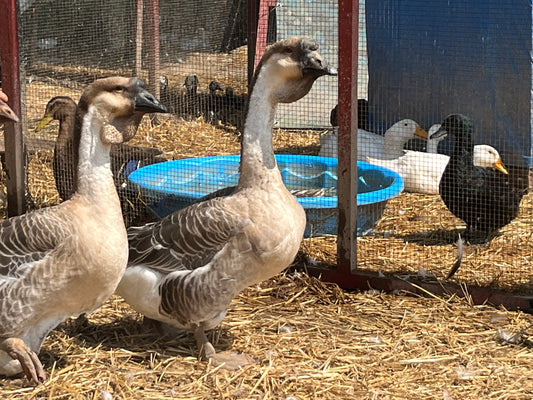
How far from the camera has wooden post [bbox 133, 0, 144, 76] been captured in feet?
25.4

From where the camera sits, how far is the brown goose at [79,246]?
3797mm

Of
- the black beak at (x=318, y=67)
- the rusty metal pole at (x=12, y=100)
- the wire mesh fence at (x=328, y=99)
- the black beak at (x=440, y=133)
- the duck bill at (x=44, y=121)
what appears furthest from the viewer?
Answer: the duck bill at (x=44, y=121)

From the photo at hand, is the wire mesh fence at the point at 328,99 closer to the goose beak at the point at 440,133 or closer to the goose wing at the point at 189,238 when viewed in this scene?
the goose beak at the point at 440,133

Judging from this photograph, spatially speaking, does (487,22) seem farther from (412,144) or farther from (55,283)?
(55,283)

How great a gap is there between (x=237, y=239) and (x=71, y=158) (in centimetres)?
290

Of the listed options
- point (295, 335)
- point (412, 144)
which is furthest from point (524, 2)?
point (295, 335)

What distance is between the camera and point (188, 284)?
4.30m

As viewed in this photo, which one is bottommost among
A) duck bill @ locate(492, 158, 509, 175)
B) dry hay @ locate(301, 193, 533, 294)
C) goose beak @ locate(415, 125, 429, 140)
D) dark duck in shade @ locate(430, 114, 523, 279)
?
dry hay @ locate(301, 193, 533, 294)

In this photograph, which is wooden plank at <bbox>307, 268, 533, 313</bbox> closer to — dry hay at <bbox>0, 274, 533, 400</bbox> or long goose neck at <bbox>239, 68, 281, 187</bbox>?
dry hay at <bbox>0, 274, 533, 400</bbox>

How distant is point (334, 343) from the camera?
15.1ft

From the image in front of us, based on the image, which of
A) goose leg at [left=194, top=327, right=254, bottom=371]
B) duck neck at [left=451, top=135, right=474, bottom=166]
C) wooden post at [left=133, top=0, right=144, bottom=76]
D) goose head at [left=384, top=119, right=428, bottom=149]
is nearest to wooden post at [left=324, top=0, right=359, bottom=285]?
goose leg at [left=194, top=327, right=254, bottom=371]

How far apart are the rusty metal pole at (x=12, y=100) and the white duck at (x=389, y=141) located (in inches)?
111

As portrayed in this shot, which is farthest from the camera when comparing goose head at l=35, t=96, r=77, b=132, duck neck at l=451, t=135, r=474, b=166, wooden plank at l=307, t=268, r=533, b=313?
goose head at l=35, t=96, r=77, b=132

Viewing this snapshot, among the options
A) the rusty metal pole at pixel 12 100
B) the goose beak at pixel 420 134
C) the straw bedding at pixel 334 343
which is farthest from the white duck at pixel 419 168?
the rusty metal pole at pixel 12 100
